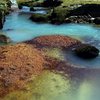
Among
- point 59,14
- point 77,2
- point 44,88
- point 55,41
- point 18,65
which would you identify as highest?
point 18,65

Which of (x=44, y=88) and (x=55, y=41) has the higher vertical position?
(x=44, y=88)

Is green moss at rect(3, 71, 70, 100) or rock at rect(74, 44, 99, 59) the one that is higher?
green moss at rect(3, 71, 70, 100)

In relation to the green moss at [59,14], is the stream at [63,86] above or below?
above

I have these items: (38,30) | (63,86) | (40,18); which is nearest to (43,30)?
(38,30)

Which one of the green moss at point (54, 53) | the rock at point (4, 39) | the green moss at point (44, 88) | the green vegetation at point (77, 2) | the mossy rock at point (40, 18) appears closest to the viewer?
the green moss at point (44, 88)

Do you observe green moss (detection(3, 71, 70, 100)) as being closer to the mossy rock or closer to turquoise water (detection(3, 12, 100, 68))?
turquoise water (detection(3, 12, 100, 68))

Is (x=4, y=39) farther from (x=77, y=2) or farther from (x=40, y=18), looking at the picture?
(x=77, y=2)

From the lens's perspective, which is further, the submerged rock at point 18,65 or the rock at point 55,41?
the rock at point 55,41

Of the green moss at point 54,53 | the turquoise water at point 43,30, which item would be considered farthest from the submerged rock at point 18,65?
the turquoise water at point 43,30

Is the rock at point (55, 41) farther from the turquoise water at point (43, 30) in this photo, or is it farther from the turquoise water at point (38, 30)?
the turquoise water at point (38, 30)

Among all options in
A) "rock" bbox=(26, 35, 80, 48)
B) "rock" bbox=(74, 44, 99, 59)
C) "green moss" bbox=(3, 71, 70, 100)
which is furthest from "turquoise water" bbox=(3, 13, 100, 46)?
"green moss" bbox=(3, 71, 70, 100)

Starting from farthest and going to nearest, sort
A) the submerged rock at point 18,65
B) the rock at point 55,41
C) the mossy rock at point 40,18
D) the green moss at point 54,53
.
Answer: the mossy rock at point 40,18, the rock at point 55,41, the green moss at point 54,53, the submerged rock at point 18,65

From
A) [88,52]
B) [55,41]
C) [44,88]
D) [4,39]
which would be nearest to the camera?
[44,88]

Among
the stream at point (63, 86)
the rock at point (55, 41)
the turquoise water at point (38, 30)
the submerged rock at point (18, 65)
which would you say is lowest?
the turquoise water at point (38, 30)
